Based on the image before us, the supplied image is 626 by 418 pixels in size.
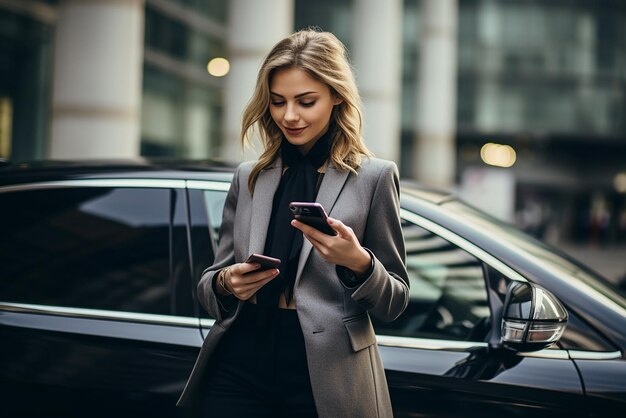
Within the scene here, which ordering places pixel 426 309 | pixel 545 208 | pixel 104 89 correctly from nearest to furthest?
1. pixel 426 309
2. pixel 104 89
3. pixel 545 208

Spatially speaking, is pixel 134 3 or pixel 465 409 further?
pixel 134 3

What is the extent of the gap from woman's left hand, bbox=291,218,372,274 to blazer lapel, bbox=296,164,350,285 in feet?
0.63

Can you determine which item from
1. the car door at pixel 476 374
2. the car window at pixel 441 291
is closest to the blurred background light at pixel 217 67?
the car window at pixel 441 291

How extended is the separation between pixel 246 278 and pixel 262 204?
0.29 meters

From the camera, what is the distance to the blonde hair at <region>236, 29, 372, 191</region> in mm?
1988

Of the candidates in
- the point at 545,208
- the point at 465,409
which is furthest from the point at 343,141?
the point at 545,208

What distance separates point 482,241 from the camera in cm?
257

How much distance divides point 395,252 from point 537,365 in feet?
2.68

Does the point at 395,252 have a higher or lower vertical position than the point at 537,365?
higher

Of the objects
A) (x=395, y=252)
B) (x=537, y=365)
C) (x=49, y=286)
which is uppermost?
(x=395, y=252)

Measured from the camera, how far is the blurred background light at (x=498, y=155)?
3925cm

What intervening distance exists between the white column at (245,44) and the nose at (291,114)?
34.3 ft

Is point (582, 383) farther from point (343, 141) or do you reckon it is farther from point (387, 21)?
point (387, 21)

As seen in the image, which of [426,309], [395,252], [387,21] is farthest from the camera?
[387,21]
